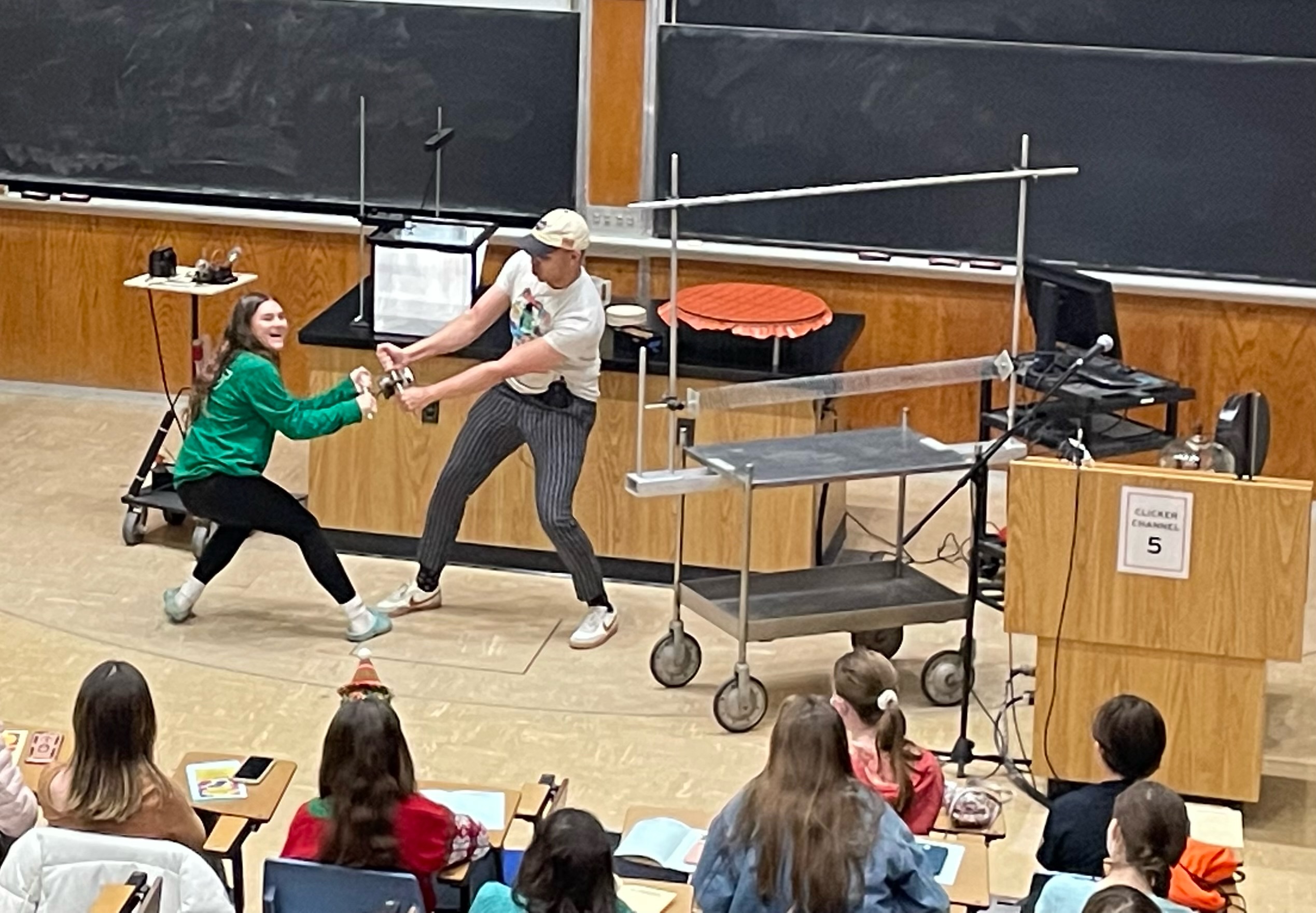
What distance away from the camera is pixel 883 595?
23.5 feet

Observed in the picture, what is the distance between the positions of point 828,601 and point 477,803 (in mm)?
2083

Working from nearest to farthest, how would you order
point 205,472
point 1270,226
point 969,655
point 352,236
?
point 969,655 < point 205,472 < point 1270,226 < point 352,236

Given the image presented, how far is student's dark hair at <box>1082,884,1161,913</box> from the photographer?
12.7 ft

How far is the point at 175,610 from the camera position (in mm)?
7750

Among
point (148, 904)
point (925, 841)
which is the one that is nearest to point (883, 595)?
point (925, 841)

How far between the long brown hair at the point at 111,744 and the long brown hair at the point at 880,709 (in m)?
1.53

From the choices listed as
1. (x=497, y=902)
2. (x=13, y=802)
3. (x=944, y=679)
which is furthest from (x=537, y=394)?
(x=497, y=902)

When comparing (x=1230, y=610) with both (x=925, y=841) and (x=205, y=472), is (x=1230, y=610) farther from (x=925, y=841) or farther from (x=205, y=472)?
(x=205, y=472)

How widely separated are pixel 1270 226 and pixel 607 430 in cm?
267

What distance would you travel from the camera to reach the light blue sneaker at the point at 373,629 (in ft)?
25.3

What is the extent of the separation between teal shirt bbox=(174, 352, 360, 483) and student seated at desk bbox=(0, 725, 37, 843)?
7.85ft

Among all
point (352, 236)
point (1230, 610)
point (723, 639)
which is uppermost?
point (352, 236)

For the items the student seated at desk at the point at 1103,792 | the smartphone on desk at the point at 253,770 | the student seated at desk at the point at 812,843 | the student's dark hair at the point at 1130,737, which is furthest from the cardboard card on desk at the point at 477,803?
the student's dark hair at the point at 1130,737

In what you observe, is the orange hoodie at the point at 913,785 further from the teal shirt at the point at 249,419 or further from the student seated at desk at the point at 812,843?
the teal shirt at the point at 249,419
